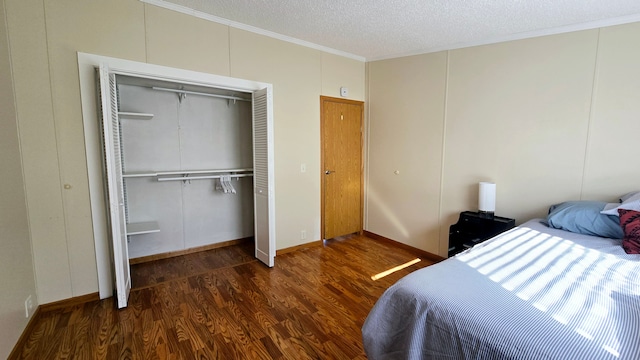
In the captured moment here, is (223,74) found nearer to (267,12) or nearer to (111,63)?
(267,12)

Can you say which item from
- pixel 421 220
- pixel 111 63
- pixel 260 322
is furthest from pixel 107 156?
pixel 421 220

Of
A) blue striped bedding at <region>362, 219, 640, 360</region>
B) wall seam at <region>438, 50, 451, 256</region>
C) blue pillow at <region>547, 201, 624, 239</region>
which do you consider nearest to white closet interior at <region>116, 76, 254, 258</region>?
wall seam at <region>438, 50, 451, 256</region>

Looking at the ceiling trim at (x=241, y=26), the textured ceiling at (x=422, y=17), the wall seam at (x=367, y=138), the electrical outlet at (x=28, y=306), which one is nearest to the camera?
the electrical outlet at (x=28, y=306)

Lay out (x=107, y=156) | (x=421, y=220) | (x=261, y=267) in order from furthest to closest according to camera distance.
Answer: (x=421, y=220) → (x=261, y=267) → (x=107, y=156)

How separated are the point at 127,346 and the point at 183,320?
40cm

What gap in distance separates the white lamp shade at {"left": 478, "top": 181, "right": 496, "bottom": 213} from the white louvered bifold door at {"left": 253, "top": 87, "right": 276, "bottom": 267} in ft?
7.44

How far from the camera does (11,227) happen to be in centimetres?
197

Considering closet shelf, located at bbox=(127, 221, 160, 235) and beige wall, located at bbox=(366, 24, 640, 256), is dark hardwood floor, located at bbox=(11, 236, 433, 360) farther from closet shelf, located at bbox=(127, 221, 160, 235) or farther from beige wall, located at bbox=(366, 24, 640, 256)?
beige wall, located at bbox=(366, 24, 640, 256)

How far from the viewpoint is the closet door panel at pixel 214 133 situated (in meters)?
3.70

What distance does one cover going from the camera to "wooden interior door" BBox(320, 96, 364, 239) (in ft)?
13.3

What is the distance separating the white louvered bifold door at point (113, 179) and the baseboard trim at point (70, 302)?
309 millimetres

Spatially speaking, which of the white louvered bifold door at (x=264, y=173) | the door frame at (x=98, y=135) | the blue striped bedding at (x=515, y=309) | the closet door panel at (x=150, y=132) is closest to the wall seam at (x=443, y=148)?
the blue striped bedding at (x=515, y=309)

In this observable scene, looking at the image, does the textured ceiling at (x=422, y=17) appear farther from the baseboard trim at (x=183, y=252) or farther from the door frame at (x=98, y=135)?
the baseboard trim at (x=183, y=252)

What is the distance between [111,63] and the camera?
2469mm
